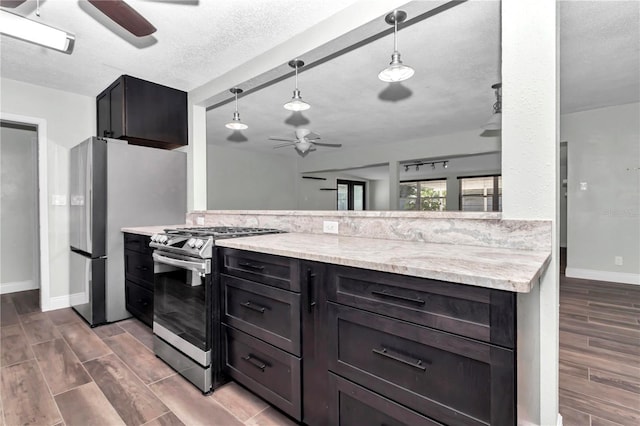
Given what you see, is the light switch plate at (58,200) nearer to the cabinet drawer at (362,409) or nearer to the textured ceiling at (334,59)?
the textured ceiling at (334,59)

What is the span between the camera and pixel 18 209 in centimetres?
387

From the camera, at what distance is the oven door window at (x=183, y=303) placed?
1.78 meters

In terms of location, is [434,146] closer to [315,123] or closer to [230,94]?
[315,123]

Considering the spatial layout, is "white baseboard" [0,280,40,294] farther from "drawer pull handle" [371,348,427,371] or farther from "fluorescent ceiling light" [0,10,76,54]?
"drawer pull handle" [371,348,427,371]

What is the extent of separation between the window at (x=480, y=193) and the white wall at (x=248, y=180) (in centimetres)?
468

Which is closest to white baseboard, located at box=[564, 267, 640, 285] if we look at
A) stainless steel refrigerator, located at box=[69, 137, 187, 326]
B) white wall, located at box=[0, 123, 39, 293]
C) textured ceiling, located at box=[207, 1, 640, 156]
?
textured ceiling, located at box=[207, 1, 640, 156]

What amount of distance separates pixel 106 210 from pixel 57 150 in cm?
117

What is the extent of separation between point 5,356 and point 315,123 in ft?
14.7

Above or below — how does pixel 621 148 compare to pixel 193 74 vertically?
below

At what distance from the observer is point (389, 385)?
3.69 ft

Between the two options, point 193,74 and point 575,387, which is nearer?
point 575,387

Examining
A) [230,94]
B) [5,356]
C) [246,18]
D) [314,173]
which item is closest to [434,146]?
[314,173]

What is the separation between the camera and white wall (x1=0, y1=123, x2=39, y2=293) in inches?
148

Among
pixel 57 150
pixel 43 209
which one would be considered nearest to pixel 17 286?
pixel 43 209
